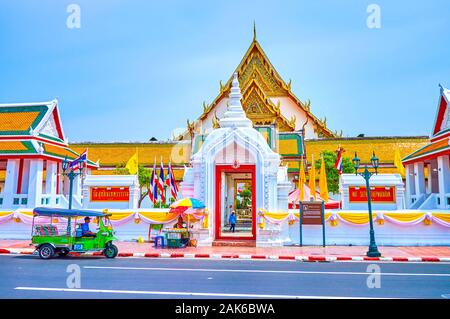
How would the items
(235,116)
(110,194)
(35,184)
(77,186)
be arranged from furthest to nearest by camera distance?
(77,186) < (35,184) < (110,194) < (235,116)

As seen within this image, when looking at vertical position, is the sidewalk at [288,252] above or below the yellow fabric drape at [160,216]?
below

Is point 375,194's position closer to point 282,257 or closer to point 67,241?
point 282,257

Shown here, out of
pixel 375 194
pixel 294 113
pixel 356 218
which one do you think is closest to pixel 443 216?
pixel 375 194

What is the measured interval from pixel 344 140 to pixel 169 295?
31.6m

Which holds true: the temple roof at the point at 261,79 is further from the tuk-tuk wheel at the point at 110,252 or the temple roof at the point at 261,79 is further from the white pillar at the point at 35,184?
the tuk-tuk wheel at the point at 110,252

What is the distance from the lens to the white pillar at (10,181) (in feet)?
68.5

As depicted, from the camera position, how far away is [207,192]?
17.3 m


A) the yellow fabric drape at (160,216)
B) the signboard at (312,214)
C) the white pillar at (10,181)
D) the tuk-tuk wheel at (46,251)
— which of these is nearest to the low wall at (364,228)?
the signboard at (312,214)

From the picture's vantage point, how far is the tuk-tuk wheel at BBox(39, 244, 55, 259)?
13211 millimetres

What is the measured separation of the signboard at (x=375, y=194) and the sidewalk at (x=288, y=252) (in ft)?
8.83

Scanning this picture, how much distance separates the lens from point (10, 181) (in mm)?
21391

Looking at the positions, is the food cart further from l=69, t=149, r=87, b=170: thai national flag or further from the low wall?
l=69, t=149, r=87, b=170: thai national flag

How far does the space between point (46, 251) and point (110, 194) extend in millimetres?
6485
